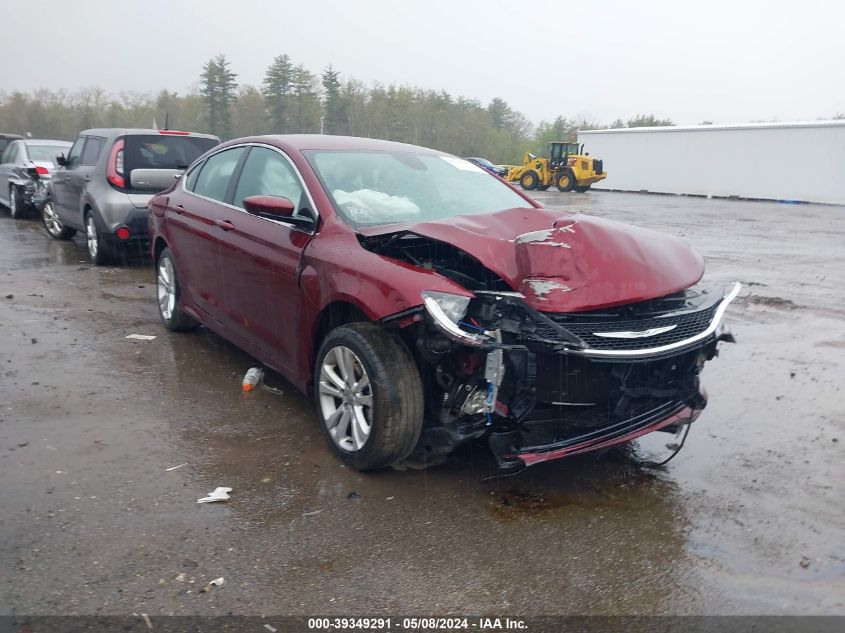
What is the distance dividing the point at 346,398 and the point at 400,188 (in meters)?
1.50

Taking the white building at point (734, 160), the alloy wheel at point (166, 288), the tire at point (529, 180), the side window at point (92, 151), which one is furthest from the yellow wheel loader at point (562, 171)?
the alloy wheel at point (166, 288)

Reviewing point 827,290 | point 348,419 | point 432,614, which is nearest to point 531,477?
point 348,419

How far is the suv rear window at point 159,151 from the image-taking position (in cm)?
892

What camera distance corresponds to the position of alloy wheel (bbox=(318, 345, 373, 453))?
360cm

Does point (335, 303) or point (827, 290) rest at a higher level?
point (335, 303)

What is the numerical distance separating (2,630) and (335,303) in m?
2.09

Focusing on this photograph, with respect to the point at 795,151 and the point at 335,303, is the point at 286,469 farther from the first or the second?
the point at 795,151

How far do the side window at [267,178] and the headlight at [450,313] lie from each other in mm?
1445

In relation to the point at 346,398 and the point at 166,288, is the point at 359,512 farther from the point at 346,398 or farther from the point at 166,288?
the point at 166,288

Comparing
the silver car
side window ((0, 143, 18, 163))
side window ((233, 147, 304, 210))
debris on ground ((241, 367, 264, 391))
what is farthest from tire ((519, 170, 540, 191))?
debris on ground ((241, 367, 264, 391))

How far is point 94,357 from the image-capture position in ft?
18.2

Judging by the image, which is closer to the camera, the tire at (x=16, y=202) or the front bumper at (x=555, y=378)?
the front bumper at (x=555, y=378)

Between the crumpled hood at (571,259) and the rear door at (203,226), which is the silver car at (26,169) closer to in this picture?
the rear door at (203,226)

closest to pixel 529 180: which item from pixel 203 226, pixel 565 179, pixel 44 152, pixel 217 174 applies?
pixel 565 179
